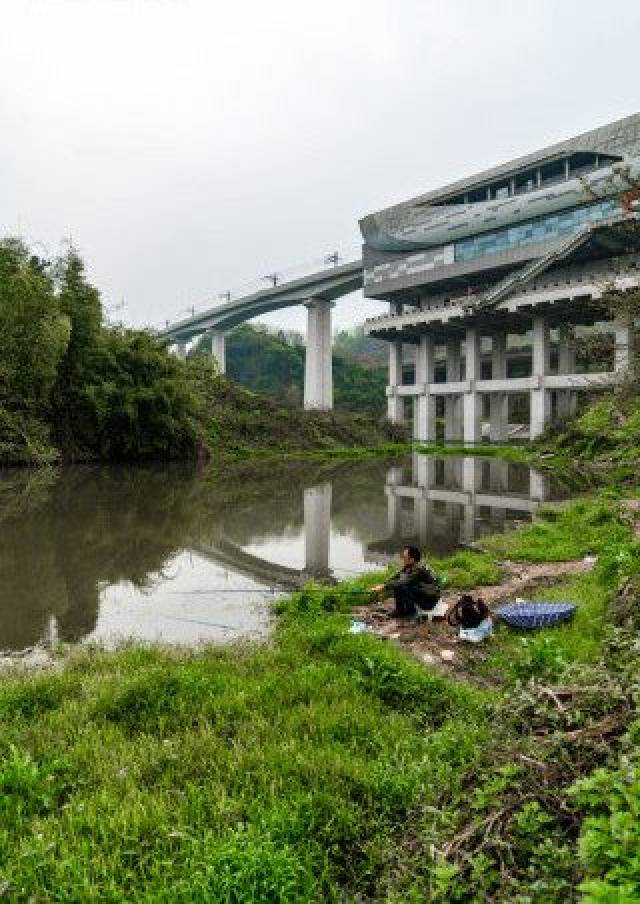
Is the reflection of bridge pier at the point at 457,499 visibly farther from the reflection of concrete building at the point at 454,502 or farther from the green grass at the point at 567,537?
the green grass at the point at 567,537

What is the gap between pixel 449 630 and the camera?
806 cm

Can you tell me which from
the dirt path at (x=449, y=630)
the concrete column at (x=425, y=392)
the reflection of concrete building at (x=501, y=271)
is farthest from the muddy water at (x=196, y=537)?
the concrete column at (x=425, y=392)

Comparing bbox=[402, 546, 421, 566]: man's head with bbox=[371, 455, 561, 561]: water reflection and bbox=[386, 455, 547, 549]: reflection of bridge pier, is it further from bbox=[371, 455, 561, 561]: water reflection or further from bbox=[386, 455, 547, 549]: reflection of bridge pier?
bbox=[386, 455, 547, 549]: reflection of bridge pier

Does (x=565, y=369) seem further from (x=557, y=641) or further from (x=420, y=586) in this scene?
(x=557, y=641)

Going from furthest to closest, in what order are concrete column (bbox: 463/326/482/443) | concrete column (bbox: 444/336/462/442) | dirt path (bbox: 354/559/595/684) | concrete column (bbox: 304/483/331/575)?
concrete column (bbox: 444/336/462/442) → concrete column (bbox: 463/326/482/443) → concrete column (bbox: 304/483/331/575) → dirt path (bbox: 354/559/595/684)

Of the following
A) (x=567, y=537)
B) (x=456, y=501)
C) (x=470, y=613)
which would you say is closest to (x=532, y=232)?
(x=456, y=501)

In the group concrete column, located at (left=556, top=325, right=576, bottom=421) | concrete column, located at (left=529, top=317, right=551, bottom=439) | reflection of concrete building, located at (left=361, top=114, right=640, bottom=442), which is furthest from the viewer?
concrete column, located at (left=529, top=317, right=551, bottom=439)

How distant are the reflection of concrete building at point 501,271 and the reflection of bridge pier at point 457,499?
44.1 feet

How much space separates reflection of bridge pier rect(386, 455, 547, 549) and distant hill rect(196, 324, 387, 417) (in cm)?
4902

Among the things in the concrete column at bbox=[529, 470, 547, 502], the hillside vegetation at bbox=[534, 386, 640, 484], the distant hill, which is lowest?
the concrete column at bbox=[529, 470, 547, 502]

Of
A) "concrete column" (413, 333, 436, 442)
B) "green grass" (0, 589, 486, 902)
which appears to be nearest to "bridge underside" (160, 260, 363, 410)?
"concrete column" (413, 333, 436, 442)

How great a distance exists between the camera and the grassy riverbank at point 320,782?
3.21 metres

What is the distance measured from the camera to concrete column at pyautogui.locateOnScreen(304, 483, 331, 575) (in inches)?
537

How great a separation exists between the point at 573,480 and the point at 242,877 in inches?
1063
